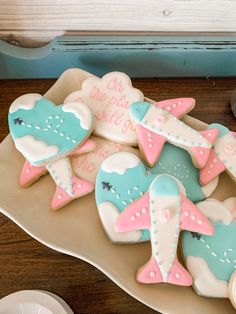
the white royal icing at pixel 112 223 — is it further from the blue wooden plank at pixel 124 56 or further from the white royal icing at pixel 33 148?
the blue wooden plank at pixel 124 56

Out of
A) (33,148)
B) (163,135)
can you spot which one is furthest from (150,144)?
(33,148)

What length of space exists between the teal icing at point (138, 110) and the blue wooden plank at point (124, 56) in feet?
0.42

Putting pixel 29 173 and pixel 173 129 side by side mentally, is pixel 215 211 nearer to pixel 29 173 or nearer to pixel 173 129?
pixel 173 129

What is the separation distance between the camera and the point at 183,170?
21.9 inches

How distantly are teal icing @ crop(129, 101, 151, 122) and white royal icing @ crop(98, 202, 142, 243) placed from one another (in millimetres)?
105

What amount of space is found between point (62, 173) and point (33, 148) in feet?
0.14

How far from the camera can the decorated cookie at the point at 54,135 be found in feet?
1.76

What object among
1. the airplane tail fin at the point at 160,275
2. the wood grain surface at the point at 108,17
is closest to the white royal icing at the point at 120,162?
→ the airplane tail fin at the point at 160,275

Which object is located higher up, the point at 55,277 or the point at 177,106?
the point at 177,106

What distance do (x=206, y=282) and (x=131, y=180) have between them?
129 millimetres

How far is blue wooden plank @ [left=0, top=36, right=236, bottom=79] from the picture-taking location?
659 mm

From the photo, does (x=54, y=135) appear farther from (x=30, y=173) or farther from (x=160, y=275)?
(x=160, y=275)

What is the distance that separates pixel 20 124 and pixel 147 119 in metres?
0.14

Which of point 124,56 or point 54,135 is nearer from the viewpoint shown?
point 54,135
